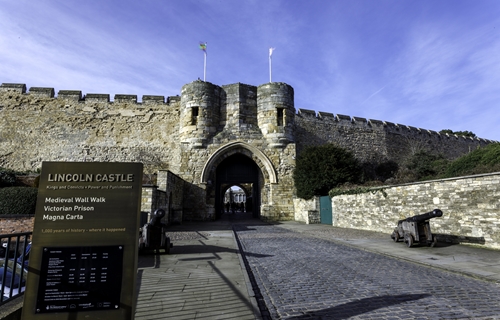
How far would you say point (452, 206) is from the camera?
7746 mm

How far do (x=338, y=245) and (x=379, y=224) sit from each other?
147 inches

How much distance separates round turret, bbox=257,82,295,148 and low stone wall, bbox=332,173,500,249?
24.8ft

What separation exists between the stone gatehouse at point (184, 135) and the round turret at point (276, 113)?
2.4 inches

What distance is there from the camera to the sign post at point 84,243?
6.03 ft

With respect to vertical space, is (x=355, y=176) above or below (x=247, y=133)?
below

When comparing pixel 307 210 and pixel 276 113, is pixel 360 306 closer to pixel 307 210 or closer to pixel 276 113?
pixel 307 210

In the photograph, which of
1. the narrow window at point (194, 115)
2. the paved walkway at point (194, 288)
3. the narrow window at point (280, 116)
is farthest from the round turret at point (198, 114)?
the paved walkway at point (194, 288)

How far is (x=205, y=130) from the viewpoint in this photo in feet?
56.9

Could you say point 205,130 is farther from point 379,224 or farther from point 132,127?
point 379,224

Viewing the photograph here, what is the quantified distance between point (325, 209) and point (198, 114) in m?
9.04

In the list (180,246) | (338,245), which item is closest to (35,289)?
(180,246)

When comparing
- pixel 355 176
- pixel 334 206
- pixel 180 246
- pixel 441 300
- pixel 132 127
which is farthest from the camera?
pixel 132 127

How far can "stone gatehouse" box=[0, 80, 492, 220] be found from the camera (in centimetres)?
1720

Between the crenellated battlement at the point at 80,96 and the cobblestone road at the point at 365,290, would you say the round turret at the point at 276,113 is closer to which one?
the crenellated battlement at the point at 80,96
